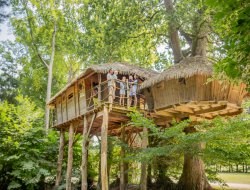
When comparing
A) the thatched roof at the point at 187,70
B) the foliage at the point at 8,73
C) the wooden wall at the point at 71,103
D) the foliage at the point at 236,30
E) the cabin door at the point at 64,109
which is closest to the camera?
the foliage at the point at 236,30

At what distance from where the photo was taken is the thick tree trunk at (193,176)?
13298mm

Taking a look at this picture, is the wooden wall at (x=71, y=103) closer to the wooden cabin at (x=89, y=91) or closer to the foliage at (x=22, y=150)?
the wooden cabin at (x=89, y=91)

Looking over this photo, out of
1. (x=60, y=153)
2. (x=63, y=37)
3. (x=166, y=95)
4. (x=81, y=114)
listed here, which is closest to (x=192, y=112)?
(x=166, y=95)

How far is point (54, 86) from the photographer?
2922cm

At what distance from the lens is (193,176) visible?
13406mm

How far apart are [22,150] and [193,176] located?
929 centimetres

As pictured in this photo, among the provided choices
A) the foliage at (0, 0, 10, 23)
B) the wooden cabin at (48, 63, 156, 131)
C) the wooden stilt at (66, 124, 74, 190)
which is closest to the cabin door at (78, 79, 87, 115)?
the wooden cabin at (48, 63, 156, 131)

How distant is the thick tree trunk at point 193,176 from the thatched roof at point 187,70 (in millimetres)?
4142

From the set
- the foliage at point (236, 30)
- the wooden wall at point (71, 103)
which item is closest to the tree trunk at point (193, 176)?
the wooden wall at point (71, 103)

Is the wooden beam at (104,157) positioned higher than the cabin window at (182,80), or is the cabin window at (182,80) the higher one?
the cabin window at (182,80)

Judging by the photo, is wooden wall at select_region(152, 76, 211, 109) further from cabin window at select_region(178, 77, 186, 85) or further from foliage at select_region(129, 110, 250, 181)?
foliage at select_region(129, 110, 250, 181)

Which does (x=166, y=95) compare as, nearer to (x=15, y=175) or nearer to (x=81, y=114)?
(x=81, y=114)

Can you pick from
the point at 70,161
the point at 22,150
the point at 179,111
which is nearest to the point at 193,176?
the point at 179,111

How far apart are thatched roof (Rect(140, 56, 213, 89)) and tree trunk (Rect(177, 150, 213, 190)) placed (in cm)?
414
